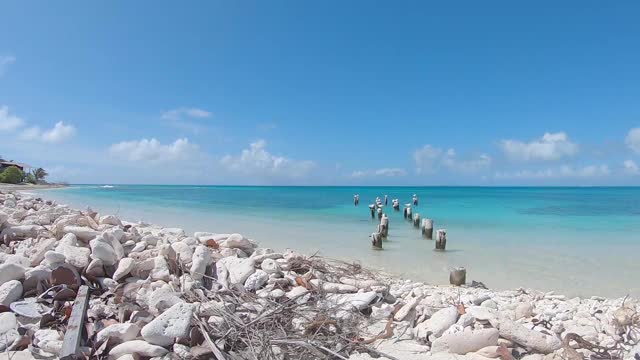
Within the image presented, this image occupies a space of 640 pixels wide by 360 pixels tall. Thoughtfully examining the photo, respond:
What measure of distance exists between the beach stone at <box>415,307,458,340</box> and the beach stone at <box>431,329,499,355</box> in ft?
0.62

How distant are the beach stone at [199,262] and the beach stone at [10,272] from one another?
1.68 m

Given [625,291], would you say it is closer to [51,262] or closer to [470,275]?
[470,275]

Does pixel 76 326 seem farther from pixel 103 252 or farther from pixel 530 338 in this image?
pixel 530 338

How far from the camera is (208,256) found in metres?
4.59

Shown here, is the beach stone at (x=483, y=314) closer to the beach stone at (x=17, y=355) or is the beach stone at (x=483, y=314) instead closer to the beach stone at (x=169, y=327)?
the beach stone at (x=169, y=327)

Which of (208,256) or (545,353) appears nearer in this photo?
(545,353)

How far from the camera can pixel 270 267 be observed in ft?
15.5

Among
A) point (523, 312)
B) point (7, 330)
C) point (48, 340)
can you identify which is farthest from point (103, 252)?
point (523, 312)

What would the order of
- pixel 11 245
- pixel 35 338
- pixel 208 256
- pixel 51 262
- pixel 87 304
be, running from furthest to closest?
pixel 11 245 → pixel 208 256 → pixel 51 262 → pixel 87 304 → pixel 35 338

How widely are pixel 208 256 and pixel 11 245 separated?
289 centimetres

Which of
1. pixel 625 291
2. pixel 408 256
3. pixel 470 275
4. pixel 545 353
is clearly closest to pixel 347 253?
pixel 408 256

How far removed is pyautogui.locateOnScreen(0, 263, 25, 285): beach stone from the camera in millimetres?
3885

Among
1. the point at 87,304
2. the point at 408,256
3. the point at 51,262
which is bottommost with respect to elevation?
the point at 408,256

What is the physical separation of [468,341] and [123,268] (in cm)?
358
